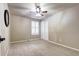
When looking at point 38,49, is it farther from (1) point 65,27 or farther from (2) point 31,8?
(2) point 31,8

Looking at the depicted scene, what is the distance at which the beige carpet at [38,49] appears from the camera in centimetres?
203

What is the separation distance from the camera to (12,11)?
6.69ft

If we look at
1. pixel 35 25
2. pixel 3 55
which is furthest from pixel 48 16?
pixel 3 55

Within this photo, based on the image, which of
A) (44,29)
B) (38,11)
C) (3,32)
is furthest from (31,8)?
(3,32)

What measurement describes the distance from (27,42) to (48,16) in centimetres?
73

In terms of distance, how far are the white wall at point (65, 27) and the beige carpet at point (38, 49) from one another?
0.17 metres

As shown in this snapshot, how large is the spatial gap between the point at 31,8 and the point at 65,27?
33.1 inches

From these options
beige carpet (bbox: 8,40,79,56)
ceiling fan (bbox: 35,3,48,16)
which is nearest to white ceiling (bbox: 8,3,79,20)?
ceiling fan (bbox: 35,3,48,16)

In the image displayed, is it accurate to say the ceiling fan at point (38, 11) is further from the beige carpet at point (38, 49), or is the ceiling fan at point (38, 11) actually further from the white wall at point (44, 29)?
the beige carpet at point (38, 49)

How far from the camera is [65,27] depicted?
7.23 feet

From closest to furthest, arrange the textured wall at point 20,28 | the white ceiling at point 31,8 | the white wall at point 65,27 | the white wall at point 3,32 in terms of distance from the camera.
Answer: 1. the white wall at point 3,32
2. the white ceiling at point 31,8
3. the textured wall at point 20,28
4. the white wall at point 65,27

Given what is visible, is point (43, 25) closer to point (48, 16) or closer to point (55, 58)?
point (48, 16)

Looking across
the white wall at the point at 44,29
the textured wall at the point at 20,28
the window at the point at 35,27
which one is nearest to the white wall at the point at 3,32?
the textured wall at the point at 20,28

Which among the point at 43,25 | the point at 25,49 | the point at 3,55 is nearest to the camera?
the point at 3,55
